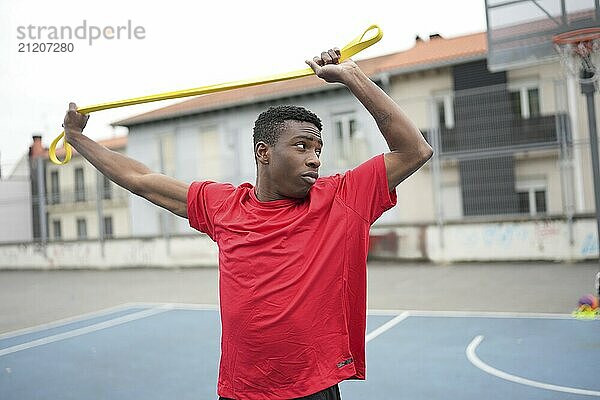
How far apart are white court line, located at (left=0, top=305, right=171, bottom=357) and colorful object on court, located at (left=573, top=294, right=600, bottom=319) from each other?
5678mm

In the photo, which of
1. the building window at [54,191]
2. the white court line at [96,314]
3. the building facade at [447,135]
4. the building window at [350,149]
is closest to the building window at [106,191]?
the building window at [54,191]

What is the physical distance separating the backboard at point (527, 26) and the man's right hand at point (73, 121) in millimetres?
5835

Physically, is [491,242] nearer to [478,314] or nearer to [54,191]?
[478,314]

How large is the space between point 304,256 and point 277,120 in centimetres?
41

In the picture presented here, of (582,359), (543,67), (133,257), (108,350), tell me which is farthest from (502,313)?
(133,257)

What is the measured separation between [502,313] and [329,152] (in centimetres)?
865

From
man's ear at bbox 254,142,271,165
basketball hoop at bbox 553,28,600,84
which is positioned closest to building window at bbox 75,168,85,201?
basketball hoop at bbox 553,28,600,84

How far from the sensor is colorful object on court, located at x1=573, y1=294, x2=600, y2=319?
679cm

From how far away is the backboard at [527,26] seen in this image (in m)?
6.63

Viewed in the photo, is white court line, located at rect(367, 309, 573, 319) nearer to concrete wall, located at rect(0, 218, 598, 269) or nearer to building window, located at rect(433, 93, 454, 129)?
concrete wall, located at rect(0, 218, 598, 269)

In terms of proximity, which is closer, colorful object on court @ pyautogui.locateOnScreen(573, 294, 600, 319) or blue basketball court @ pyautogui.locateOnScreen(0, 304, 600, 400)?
blue basketball court @ pyautogui.locateOnScreen(0, 304, 600, 400)

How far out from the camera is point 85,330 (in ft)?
25.5

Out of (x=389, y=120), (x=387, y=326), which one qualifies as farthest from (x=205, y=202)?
(x=387, y=326)

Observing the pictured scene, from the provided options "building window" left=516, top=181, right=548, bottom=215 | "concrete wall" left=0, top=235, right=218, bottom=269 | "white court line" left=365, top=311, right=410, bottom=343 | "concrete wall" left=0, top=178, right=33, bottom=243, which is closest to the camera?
"white court line" left=365, top=311, right=410, bottom=343
